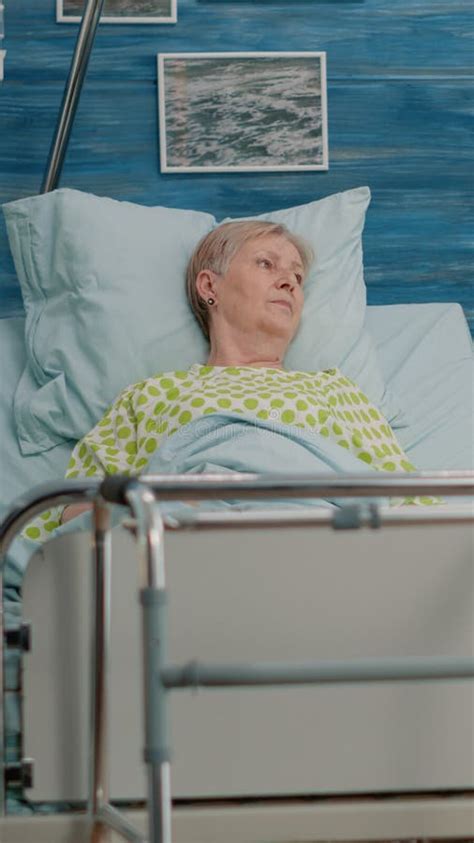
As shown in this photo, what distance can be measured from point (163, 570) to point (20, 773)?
0.31 metres

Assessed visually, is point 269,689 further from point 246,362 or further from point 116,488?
point 246,362

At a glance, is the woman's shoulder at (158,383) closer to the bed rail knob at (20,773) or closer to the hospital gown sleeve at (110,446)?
the hospital gown sleeve at (110,446)

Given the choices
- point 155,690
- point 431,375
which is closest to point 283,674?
point 155,690

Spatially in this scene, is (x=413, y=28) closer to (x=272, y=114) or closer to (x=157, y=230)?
(x=272, y=114)

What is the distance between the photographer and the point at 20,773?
1.43 metres

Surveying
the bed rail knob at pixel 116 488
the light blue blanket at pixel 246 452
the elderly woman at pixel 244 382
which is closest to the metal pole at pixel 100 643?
the bed rail knob at pixel 116 488

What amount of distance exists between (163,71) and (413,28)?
0.55 meters

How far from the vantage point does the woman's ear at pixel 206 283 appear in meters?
2.49

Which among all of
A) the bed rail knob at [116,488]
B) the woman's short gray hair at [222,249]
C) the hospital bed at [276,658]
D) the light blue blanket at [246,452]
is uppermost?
the woman's short gray hair at [222,249]

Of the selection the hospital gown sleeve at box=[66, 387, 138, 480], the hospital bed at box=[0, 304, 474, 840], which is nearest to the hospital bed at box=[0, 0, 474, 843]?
the hospital bed at box=[0, 304, 474, 840]

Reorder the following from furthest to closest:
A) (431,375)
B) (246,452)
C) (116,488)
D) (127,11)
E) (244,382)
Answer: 1. (127,11)
2. (431,375)
3. (244,382)
4. (246,452)
5. (116,488)

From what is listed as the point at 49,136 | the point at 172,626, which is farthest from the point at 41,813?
the point at 49,136

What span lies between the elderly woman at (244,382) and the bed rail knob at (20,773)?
71 centimetres

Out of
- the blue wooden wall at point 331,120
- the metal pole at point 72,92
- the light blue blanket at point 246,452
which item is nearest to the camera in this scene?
the light blue blanket at point 246,452
